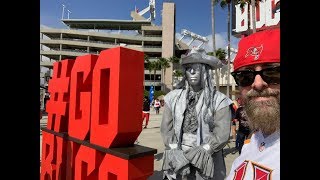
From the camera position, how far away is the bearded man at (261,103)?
1.70 metres

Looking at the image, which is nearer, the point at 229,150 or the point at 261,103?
the point at 261,103

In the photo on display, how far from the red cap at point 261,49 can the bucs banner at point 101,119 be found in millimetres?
1928

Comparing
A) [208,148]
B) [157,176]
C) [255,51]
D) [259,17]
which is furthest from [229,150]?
[259,17]

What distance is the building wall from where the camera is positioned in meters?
63.4

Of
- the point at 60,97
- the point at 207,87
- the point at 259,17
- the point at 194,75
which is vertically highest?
the point at 259,17

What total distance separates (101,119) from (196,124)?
4.22ft

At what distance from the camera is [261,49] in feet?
6.03

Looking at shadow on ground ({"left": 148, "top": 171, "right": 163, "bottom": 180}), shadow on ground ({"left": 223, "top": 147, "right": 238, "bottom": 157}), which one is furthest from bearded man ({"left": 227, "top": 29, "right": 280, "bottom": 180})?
shadow on ground ({"left": 223, "top": 147, "right": 238, "bottom": 157})

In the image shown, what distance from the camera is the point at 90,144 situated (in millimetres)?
4152

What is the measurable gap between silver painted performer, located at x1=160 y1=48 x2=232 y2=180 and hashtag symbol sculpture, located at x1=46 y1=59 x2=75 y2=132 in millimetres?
2006

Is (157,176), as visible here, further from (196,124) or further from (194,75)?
(194,75)

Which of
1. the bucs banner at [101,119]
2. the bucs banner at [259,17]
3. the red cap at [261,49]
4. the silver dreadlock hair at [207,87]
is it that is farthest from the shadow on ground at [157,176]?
the bucs banner at [259,17]
